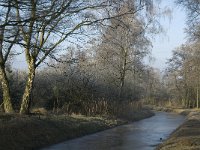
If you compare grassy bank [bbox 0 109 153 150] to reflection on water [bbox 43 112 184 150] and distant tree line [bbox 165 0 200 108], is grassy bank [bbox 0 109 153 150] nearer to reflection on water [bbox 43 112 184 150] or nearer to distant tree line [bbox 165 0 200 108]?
reflection on water [bbox 43 112 184 150]

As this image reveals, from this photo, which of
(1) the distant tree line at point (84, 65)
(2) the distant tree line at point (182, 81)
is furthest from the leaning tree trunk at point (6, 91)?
(2) the distant tree line at point (182, 81)

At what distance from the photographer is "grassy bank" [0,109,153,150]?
17.6 m

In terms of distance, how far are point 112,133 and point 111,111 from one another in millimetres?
8447

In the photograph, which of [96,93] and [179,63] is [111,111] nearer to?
[96,93]

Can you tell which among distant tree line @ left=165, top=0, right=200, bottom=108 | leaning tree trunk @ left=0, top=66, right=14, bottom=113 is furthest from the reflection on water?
distant tree line @ left=165, top=0, right=200, bottom=108

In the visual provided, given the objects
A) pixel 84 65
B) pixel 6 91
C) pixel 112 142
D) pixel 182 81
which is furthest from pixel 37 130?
pixel 182 81

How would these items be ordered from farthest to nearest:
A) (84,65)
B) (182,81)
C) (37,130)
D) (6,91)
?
1. (182,81)
2. (84,65)
3. (6,91)
4. (37,130)

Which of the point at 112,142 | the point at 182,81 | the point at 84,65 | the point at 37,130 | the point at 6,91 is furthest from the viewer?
the point at 182,81

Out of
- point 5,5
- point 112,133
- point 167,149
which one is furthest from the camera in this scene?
point 112,133

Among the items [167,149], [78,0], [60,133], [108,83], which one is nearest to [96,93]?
[108,83]

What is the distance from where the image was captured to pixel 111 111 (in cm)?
3481

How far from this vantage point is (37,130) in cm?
2033

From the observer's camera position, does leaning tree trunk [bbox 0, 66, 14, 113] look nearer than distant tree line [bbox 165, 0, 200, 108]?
Yes

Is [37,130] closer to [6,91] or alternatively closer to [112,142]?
[112,142]
